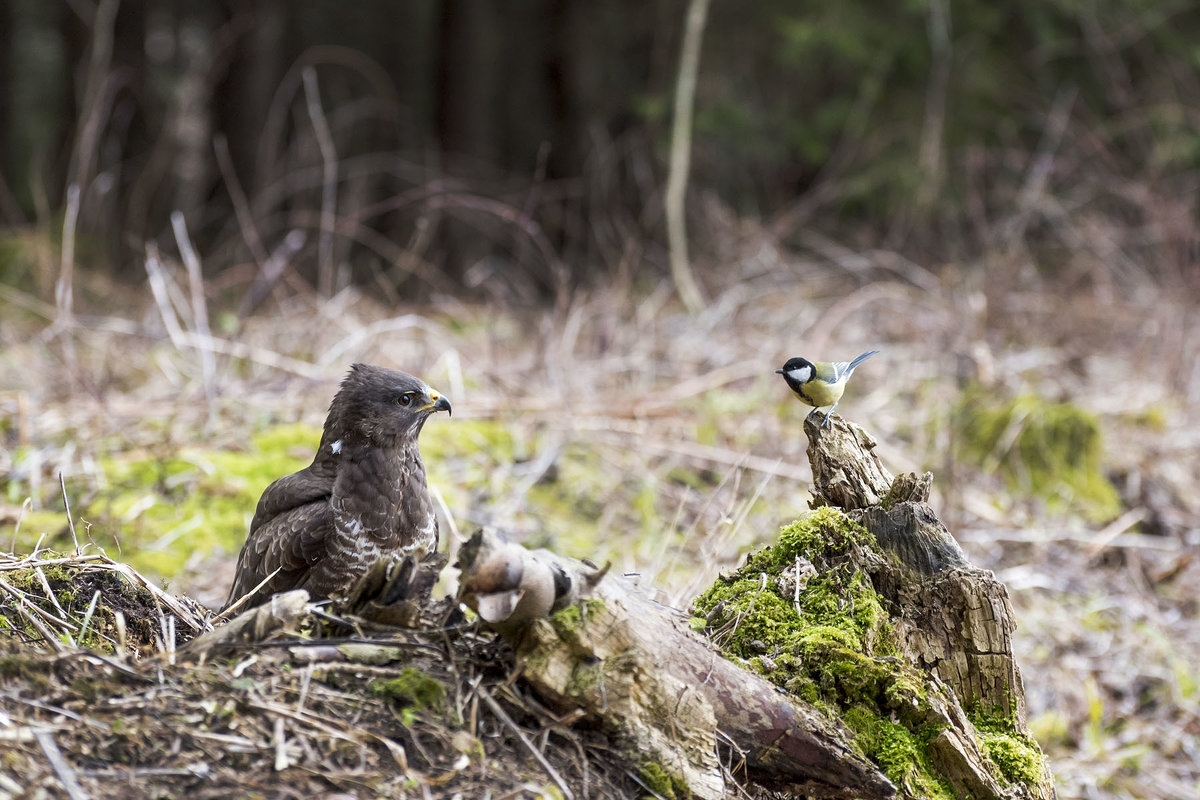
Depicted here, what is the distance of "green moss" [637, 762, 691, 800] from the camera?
200 cm

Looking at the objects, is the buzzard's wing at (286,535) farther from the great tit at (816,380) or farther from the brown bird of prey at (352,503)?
the great tit at (816,380)

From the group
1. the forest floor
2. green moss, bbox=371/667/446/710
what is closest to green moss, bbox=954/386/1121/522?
the forest floor

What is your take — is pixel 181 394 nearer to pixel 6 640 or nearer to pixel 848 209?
pixel 6 640

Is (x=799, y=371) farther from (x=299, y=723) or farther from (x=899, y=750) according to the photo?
(x=299, y=723)

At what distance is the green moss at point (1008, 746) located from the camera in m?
2.33

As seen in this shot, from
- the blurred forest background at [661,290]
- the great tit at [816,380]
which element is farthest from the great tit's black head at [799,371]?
the blurred forest background at [661,290]

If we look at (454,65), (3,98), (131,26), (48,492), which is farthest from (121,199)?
(48,492)

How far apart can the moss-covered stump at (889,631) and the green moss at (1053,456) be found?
400cm

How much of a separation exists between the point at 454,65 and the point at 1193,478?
34.8 ft

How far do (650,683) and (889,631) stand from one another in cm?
72

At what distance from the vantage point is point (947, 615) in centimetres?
243

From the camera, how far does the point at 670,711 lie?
2043 mm

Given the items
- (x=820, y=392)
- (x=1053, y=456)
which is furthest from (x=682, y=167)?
(x=820, y=392)

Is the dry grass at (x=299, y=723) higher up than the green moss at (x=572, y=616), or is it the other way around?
the green moss at (x=572, y=616)
